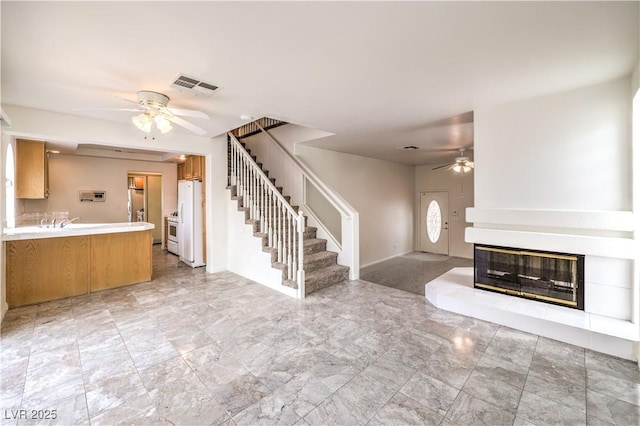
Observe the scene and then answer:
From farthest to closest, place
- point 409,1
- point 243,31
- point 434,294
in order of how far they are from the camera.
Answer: point 434,294 < point 243,31 < point 409,1

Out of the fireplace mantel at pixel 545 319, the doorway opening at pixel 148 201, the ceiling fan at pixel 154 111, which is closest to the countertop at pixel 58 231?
the ceiling fan at pixel 154 111

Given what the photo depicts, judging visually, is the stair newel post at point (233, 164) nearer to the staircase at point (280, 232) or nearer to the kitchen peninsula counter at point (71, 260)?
the staircase at point (280, 232)

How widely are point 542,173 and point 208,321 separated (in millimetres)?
4075

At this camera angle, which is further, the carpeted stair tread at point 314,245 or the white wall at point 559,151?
the carpeted stair tread at point 314,245

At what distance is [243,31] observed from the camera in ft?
5.91

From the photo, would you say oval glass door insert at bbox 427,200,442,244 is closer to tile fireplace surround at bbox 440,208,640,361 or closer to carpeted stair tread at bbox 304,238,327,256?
Answer: carpeted stair tread at bbox 304,238,327,256

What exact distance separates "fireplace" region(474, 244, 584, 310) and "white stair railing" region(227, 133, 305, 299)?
2.43 m

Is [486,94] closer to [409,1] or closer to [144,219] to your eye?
[409,1]

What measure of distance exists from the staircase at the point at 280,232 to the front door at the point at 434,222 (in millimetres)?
4083

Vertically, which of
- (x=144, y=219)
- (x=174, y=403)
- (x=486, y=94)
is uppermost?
(x=486, y=94)

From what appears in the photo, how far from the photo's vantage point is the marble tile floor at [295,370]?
5.80 ft

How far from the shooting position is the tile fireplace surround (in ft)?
8.01

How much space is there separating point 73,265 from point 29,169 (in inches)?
76.5

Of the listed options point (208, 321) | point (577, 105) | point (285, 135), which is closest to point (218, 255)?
point (208, 321)
